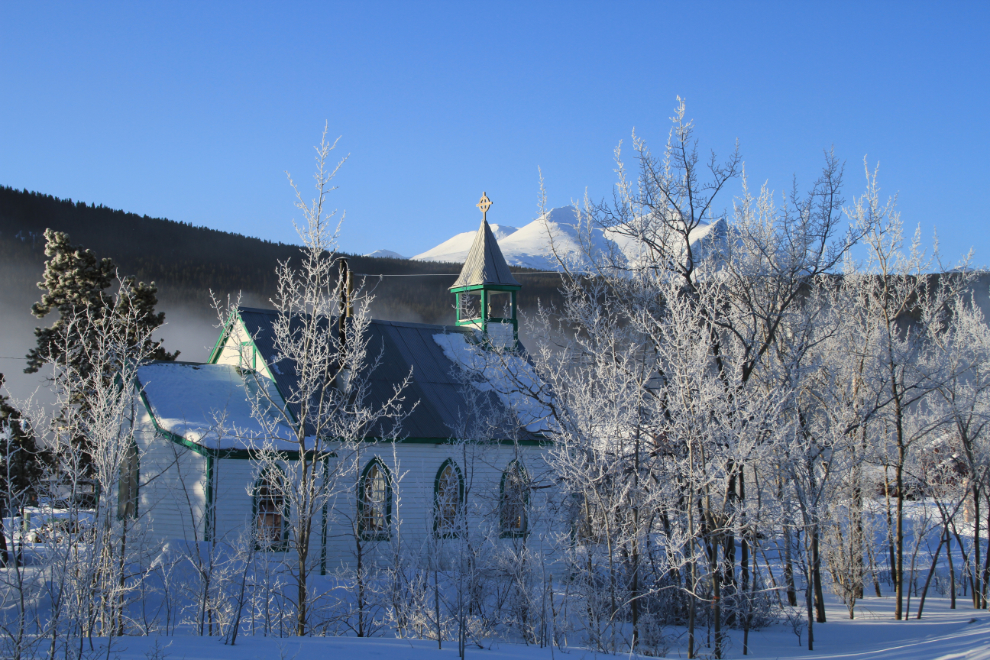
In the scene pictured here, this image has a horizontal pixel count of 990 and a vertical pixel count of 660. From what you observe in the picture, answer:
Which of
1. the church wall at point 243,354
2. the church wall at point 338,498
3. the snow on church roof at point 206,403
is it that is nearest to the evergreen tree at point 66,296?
the church wall at point 243,354

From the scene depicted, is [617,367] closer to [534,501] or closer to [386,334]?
[534,501]

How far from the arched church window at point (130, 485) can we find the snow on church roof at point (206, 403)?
1.24 m

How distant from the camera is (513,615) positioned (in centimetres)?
1286

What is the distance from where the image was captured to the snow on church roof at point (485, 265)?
80.2ft

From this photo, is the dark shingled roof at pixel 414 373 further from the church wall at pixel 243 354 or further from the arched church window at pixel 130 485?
the arched church window at pixel 130 485

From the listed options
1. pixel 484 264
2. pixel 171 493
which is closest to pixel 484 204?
pixel 484 264

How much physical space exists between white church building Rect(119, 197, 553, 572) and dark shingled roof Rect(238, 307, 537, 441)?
0.04m

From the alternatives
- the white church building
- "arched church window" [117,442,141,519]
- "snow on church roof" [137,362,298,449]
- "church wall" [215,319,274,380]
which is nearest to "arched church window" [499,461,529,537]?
the white church building

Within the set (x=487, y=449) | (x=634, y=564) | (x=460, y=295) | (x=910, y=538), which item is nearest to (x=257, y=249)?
(x=460, y=295)

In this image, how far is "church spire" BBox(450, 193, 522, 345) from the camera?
2428 centimetres

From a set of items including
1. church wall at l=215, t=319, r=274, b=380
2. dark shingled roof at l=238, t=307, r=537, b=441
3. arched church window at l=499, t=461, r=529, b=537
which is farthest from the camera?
dark shingled roof at l=238, t=307, r=537, b=441

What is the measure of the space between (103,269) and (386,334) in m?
8.73

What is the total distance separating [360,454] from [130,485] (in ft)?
23.4

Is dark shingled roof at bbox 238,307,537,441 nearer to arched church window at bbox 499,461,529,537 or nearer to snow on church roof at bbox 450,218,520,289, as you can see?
arched church window at bbox 499,461,529,537
